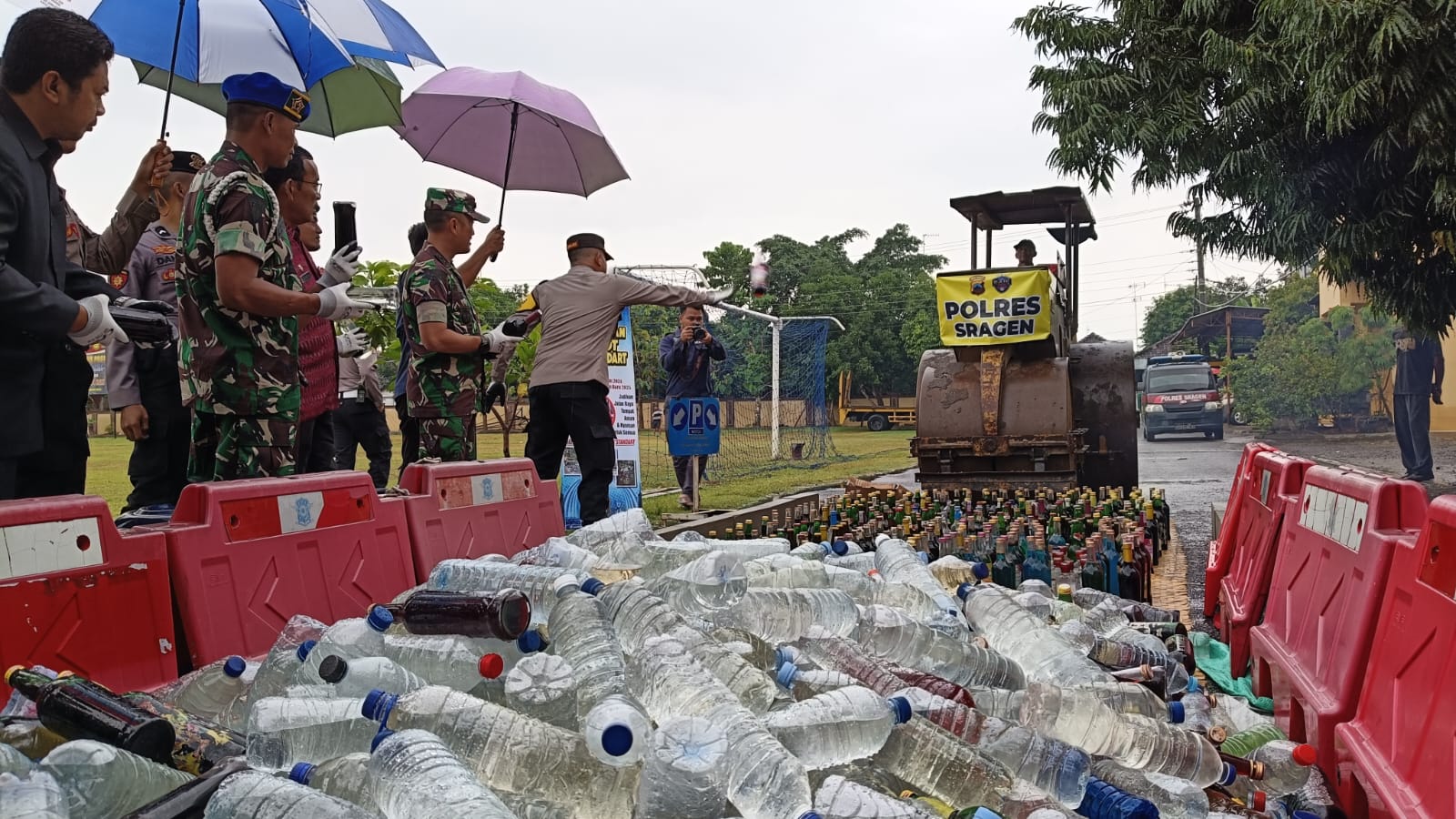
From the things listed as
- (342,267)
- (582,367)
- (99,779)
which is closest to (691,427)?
(582,367)

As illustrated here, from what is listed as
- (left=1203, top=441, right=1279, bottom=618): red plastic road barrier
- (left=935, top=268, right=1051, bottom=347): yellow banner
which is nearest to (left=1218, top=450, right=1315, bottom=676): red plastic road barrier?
(left=1203, top=441, right=1279, bottom=618): red plastic road barrier

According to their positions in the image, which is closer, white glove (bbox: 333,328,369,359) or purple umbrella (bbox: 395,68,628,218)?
white glove (bbox: 333,328,369,359)

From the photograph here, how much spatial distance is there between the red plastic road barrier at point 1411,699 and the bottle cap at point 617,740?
158 centimetres

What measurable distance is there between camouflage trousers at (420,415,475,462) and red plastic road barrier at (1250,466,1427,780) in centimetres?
367

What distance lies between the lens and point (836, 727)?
2.53m

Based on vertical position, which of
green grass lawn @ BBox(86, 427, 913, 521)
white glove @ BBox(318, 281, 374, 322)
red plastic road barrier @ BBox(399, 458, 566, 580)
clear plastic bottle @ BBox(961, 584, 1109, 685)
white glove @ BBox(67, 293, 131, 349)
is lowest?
green grass lawn @ BBox(86, 427, 913, 521)

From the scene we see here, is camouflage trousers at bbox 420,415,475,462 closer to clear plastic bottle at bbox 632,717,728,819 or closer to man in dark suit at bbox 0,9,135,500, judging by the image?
man in dark suit at bbox 0,9,135,500

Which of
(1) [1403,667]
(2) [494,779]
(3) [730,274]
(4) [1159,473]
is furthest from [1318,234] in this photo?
(3) [730,274]

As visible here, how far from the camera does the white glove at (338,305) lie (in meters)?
3.86

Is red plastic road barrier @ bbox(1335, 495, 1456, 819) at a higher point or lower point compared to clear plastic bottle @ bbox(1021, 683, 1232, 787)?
higher

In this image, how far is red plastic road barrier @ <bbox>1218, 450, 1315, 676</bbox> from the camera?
4.16 metres

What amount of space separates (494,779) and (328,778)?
36cm

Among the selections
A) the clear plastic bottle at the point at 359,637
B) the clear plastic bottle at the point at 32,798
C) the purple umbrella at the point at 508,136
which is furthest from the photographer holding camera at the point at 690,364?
the clear plastic bottle at the point at 32,798

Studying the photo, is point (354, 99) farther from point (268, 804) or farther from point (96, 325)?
point (268, 804)
